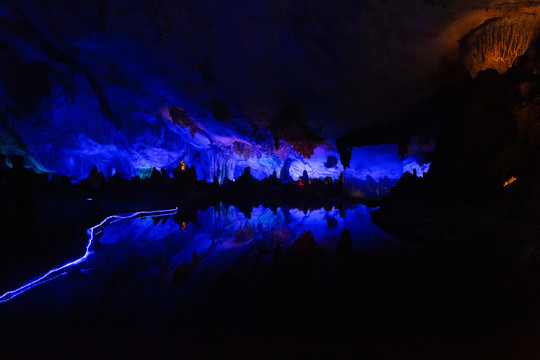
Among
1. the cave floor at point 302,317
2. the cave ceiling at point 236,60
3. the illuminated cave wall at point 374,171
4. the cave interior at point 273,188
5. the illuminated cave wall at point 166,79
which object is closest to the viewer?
the cave floor at point 302,317

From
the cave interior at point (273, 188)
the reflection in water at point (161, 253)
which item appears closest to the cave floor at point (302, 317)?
the cave interior at point (273, 188)

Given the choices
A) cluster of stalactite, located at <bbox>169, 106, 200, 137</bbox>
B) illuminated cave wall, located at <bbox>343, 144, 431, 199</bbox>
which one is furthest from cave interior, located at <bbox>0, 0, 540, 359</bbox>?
illuminated cave wall, located at <bbox>343, 144, 431, 199</bbox>

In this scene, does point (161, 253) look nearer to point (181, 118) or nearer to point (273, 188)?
point (181, 118)

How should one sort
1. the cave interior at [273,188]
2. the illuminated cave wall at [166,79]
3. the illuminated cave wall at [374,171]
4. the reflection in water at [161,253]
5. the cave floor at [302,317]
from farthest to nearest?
the illuminated cave wall at [374,171]
the illuminated cave wall at [166,79]
the reflection in water at [161,253]
the cave interior at [273,188]
the cave floor at [302,317]

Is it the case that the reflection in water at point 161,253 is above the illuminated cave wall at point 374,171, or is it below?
below

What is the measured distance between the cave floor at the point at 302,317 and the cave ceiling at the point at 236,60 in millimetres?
6652

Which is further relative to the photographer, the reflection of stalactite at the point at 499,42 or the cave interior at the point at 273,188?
the reflection of stalactite at the point at 499,42

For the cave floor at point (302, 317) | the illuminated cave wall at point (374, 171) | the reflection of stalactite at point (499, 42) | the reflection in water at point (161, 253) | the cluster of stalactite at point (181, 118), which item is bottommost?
the cave floor at point (302, 317)

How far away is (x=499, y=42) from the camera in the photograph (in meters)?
6.93

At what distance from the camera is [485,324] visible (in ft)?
7.14

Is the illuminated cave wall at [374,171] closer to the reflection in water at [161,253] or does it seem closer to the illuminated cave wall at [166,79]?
the illuminated cave wall at [166,79]

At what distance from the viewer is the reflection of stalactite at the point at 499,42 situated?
6.65 meters

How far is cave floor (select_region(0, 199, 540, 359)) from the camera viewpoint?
69.7 inches

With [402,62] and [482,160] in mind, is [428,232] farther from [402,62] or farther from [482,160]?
[402,62]
